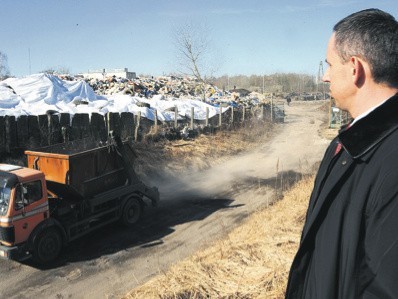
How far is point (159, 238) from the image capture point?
9.40 meters

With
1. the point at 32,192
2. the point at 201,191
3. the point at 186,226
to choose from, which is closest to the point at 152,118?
the point at 201,191

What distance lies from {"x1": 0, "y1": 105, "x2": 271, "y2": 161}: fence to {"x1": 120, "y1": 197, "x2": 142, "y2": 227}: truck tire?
5.22 metres

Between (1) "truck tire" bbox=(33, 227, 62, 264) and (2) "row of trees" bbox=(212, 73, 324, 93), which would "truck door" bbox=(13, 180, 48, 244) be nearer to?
(1) "truck tire" bbox=(33, 227, 62, 264)

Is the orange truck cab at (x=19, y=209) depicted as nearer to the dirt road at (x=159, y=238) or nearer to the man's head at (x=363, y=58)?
the dirt road at (x=159, y=238)

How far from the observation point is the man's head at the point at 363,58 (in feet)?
4.97

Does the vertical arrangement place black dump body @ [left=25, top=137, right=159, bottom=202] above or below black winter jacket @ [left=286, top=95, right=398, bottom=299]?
below

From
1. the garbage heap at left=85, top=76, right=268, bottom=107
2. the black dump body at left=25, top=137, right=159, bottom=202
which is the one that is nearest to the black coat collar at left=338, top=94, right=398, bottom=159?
the black dump body at left=25, top=137, right=159, bottom=202

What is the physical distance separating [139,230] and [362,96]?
9.02 m

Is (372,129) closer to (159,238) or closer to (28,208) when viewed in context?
(28,208)

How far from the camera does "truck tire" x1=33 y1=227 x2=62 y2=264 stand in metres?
7.80

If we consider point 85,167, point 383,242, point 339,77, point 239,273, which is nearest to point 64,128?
point 85,167

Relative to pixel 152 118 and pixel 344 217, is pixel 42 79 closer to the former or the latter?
pixel 152 118

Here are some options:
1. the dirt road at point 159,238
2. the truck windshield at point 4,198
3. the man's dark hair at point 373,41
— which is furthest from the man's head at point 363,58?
the truck windshield at point 4,198

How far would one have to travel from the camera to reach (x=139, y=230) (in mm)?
9961
